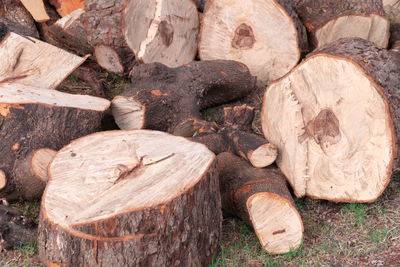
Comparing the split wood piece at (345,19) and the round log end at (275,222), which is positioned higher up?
the split wood piece at (345,19)

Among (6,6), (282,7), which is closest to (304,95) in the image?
(282,7)

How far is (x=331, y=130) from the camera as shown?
2809 millimetres

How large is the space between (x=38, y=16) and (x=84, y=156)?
2670 millimetres

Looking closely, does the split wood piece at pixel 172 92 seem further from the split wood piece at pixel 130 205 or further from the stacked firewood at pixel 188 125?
the split wood piece at pixel 130 205

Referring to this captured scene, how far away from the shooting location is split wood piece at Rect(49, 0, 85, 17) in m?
4.83

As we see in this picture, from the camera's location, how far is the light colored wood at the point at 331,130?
2.57 meters

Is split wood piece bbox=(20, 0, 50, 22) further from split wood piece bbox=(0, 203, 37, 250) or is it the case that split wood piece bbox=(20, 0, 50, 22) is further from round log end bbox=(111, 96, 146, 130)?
split wood piece bbox=(0, 203, 37, 250)

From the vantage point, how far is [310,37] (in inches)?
171

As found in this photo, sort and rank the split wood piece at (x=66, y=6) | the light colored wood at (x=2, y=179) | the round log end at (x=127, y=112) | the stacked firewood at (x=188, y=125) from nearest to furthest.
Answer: the stacked firewood at (x=188, y=125) → the light colored wood at (x=2, y=179) → the round log end at (x=127, y=112) → the split wood piece at (x=66, y=6)

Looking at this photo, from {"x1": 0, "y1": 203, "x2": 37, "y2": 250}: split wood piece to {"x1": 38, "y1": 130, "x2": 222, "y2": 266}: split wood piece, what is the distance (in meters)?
0.36

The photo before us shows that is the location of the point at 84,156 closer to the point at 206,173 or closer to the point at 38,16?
the point at 206,173

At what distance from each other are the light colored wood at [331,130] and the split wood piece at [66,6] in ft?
8.80

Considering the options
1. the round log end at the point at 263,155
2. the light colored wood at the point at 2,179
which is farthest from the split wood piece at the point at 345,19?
the light colored wood at the point at 2,179

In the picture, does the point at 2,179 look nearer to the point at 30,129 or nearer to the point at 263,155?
the point at 30,129
